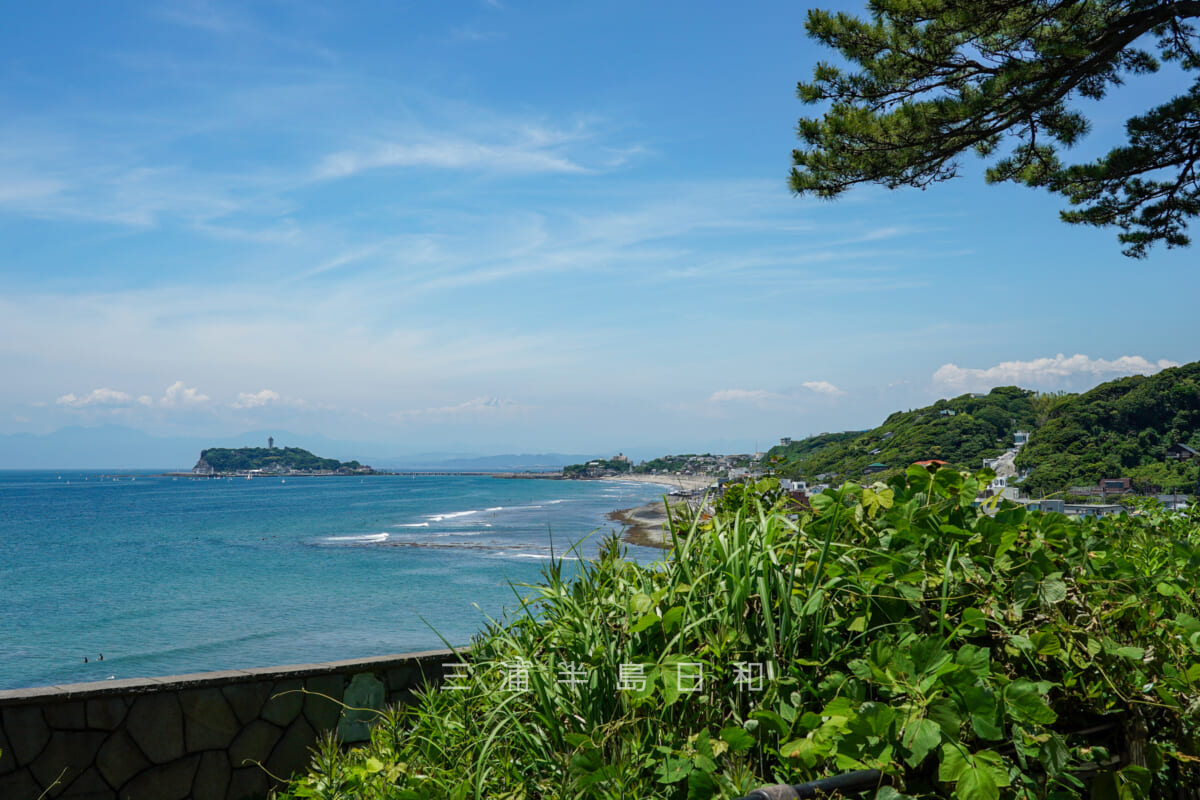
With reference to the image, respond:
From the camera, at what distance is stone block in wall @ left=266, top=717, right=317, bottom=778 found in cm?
424

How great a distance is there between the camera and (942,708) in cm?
138

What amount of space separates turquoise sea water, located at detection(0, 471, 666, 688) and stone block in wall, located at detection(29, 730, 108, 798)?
6.02ft

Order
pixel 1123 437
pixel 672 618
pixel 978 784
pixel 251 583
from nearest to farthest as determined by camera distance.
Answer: pixel 978 784 → pixel 672 618 → pixel 1123 437 → pixel 251 583

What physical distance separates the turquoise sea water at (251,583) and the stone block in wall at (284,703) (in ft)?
2.76

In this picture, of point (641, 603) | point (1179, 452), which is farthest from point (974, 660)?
point (1179, 452)

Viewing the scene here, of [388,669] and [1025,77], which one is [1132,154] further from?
[388,669]

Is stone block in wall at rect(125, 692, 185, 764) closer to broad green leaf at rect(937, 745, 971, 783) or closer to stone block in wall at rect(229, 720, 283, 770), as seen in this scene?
stone block in wall at rect(229, 720, 283, 770)

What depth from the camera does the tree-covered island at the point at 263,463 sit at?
174875mm

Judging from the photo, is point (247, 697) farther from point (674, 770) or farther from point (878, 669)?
point (878, 669)

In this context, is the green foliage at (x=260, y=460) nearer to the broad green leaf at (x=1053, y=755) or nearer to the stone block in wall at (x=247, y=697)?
the stone block in wall at (x=247, y=697)

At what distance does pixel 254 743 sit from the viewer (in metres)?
4.18

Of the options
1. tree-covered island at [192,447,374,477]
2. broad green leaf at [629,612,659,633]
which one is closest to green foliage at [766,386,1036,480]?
broad green leaf at [629,612,659,633]

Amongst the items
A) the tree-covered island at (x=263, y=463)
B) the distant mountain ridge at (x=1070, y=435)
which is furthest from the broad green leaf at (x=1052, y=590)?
the tree-covered island at (x=263, y=463)

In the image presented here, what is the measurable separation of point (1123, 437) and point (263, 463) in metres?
187
